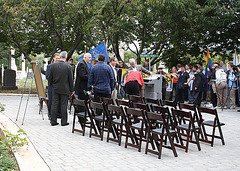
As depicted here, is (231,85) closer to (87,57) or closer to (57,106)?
(87,57)

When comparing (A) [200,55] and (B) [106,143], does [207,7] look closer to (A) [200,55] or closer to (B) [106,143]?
(A) [200,55]

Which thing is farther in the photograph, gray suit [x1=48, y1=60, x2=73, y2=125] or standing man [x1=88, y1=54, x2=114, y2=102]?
gray suit [x1=48, y1=60, x2=73, y2=125]

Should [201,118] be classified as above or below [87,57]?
below

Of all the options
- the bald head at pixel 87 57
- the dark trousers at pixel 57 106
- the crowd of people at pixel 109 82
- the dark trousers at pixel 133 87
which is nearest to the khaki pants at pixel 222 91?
the crowd of people at pixel 109 82

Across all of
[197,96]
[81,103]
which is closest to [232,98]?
[197,96]

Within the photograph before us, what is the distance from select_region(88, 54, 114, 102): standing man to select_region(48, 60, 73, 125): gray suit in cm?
73

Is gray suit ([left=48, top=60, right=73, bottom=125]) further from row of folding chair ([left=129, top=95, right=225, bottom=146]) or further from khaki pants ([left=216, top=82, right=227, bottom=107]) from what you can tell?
khaki pants ([left=216, top=82, right=227, bottom=107])

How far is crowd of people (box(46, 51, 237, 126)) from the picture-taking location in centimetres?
1014

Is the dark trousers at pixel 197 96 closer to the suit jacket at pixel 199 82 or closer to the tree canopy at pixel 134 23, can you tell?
the suit jacket at pixel 199 82

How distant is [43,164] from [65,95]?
15.2 ft

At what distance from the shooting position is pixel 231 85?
52.8ft

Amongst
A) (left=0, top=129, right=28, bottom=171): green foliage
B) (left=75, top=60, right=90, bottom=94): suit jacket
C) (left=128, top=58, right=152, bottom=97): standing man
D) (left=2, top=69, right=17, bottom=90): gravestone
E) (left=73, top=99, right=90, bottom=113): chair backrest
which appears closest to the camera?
(left=0, top=129, right=28, bottom=171): green foliage

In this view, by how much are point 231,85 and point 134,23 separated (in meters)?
8.08

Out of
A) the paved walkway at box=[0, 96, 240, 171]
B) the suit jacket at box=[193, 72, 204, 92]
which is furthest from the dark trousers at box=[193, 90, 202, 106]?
the paved walkway at box=[0, 96, 240, 171]
